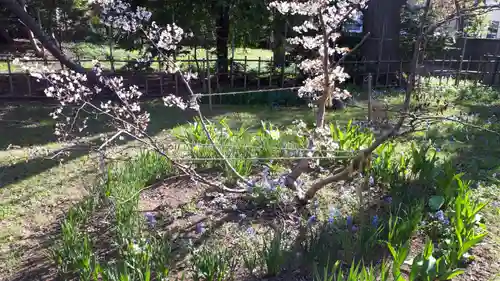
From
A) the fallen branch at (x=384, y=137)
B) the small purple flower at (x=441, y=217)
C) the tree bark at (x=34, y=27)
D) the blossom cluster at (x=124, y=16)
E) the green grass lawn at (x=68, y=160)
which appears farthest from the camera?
the tree bark at (x=34, y=27)

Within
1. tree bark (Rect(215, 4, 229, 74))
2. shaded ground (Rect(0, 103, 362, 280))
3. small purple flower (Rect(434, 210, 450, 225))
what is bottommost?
shaded ground (Rect(0, 103, 362, 280))

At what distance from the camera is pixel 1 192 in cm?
388

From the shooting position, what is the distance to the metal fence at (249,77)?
8141mm

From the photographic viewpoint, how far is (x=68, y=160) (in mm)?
4676

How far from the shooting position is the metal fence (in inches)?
320

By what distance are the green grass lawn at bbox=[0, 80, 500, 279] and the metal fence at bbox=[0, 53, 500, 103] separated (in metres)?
1.07

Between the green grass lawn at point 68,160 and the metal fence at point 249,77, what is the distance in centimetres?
107

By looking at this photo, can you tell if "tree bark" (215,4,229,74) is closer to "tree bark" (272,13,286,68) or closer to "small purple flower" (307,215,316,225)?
"tree bark" (272,13,286,68)

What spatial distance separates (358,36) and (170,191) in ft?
24.5

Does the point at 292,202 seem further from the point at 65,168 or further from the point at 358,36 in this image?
the point at 358,36

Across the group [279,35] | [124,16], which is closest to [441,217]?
[124,16]

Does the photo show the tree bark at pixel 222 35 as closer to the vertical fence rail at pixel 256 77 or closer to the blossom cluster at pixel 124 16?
the vertical fence rail at pixel 256 77

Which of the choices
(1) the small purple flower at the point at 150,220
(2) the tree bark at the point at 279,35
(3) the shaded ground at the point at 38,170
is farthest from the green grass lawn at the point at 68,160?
(2) the tree bark at the point at 279,35

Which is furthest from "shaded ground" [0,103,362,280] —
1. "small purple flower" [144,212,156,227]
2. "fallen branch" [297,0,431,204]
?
"fallen branch" [297,0,431,204]
